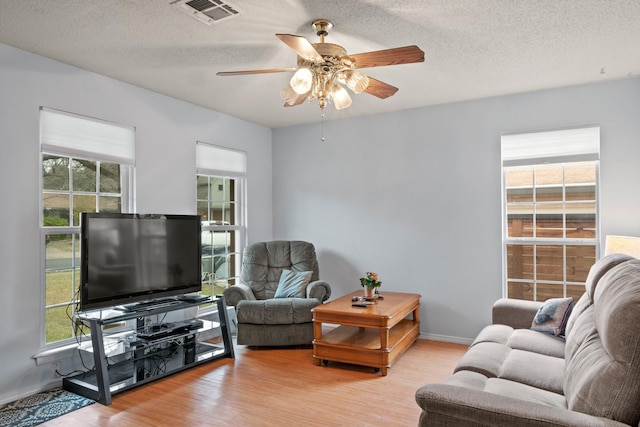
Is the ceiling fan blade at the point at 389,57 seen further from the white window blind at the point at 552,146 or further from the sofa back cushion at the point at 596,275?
the white window blind at the point at 552,146

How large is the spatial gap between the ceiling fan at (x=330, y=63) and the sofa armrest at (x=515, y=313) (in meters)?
2.08

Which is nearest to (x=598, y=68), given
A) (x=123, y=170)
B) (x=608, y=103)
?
(x=608, y=103)

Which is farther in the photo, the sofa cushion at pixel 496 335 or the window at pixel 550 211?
the window at pixel 550 211

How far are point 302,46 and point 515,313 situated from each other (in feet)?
8.96

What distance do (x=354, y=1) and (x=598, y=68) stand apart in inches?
98.0

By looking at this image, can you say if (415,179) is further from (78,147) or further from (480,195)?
(78,147)

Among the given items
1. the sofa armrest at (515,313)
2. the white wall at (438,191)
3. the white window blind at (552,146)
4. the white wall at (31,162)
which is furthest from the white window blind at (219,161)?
the sofa armrest at (515,313)

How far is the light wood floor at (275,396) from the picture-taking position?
9.43ft

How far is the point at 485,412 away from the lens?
5.42 feet

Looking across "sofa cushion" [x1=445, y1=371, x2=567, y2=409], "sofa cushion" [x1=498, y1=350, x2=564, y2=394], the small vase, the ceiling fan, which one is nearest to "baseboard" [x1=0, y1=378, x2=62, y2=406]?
the small vase

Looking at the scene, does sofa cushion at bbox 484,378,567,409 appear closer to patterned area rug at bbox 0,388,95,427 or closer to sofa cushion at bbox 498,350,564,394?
sofa cushion at bbox 498,350,564,394

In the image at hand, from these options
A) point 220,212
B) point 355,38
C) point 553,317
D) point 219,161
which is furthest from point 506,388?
point 219,161

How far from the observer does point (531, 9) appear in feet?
8.61

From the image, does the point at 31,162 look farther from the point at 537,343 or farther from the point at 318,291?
the point at 537,343
